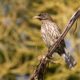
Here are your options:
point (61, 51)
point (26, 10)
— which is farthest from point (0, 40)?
point (61, 51)

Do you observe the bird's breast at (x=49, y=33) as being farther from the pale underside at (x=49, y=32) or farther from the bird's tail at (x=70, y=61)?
the bird's tail at (x=70, y=61)

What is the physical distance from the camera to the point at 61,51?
3.36 metres

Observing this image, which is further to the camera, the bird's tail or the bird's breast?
the bird's breast

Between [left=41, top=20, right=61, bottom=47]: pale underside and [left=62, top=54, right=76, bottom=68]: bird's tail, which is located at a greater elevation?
[left=41, top=20, right=61, bottom=47]: pale underside

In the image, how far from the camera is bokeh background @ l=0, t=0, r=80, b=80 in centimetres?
1005

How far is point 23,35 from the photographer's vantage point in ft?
37.1

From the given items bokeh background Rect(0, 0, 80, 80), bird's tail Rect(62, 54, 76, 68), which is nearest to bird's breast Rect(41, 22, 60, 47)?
bird's tail Rect(62, 54, 76, 68)

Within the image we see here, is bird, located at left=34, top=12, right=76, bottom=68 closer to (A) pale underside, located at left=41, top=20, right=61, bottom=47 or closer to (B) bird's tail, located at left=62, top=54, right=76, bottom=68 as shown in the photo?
(A) pale underside, located at left=41, top=20, right=61, bottom=47

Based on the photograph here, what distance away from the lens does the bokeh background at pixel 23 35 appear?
10.0 meters

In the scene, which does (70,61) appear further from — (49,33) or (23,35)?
(23,35)

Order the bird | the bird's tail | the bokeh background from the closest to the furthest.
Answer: the bird's tail → the bird → the bokeh background

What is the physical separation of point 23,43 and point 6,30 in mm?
471

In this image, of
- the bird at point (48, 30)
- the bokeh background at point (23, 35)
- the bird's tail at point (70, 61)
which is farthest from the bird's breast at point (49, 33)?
the bokeh background at point (23, 35)

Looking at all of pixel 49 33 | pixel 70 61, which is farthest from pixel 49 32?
pixel 70 61
